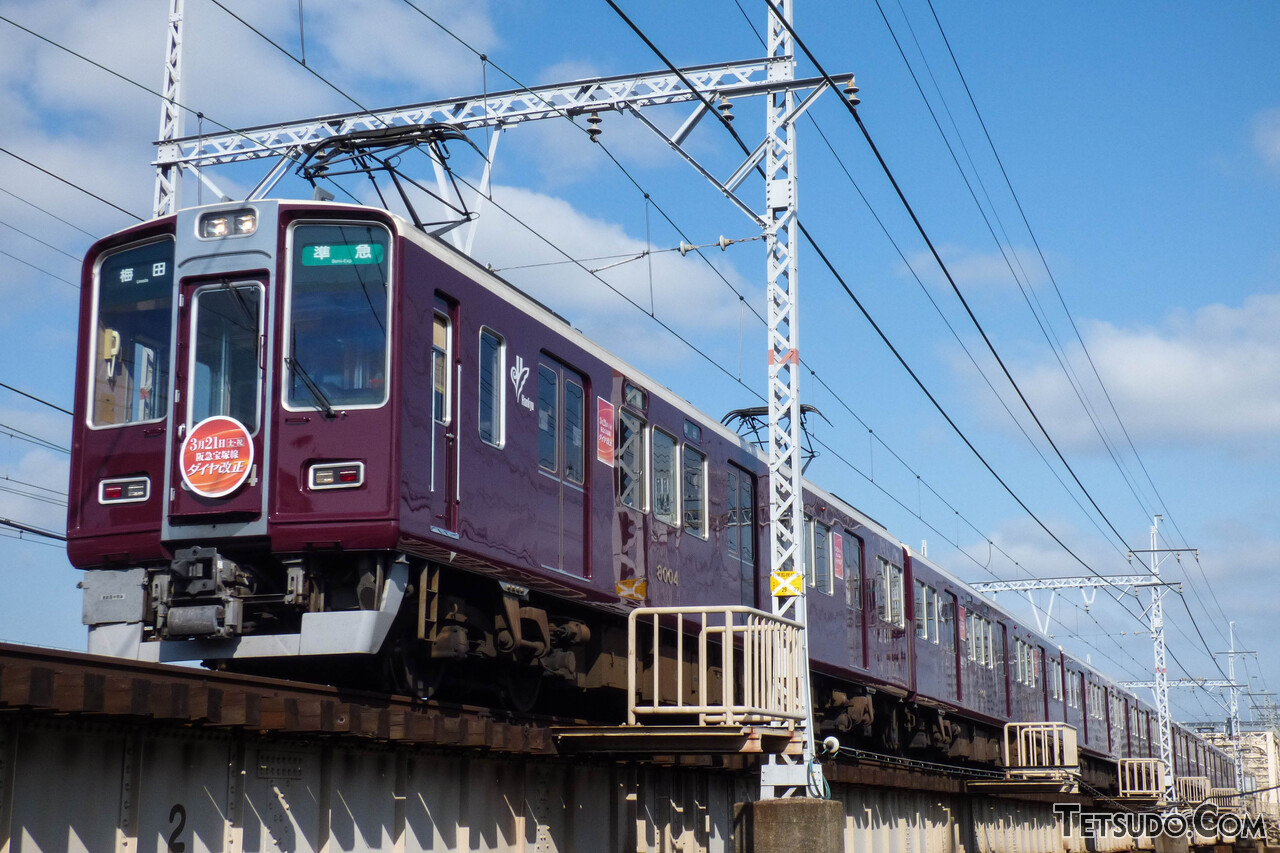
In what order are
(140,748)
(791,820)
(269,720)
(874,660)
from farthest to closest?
(874,660) < (791,820) < (269,720) < (140,748)

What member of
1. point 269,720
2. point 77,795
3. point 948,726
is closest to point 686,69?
point 269,720

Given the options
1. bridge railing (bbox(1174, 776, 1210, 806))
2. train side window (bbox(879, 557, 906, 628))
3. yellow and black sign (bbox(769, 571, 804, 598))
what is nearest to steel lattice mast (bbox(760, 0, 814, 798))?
yellow and black sign (bbox(769, 571, 804, 598))

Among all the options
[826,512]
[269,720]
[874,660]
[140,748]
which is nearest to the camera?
[140,748]

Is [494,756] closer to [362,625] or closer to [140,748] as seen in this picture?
[362,625]

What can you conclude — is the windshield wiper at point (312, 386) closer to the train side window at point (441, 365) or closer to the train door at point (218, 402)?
the train door at point (218, 402)

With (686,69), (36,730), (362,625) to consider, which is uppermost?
(686,69)

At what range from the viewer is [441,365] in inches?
348

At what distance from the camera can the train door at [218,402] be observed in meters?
8.35

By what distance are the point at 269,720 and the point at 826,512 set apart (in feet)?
35.6

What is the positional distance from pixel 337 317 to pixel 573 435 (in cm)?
246

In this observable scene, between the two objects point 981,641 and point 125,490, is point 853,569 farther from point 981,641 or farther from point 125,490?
point 125,490

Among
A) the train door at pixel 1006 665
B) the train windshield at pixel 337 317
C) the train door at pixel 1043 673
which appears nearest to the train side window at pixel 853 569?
the train door at pixel 1006 665

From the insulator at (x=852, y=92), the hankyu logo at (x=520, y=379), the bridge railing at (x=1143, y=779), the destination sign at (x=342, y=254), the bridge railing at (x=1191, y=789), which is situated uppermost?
the insulator at (x=852, y=92)

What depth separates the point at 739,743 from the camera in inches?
354
